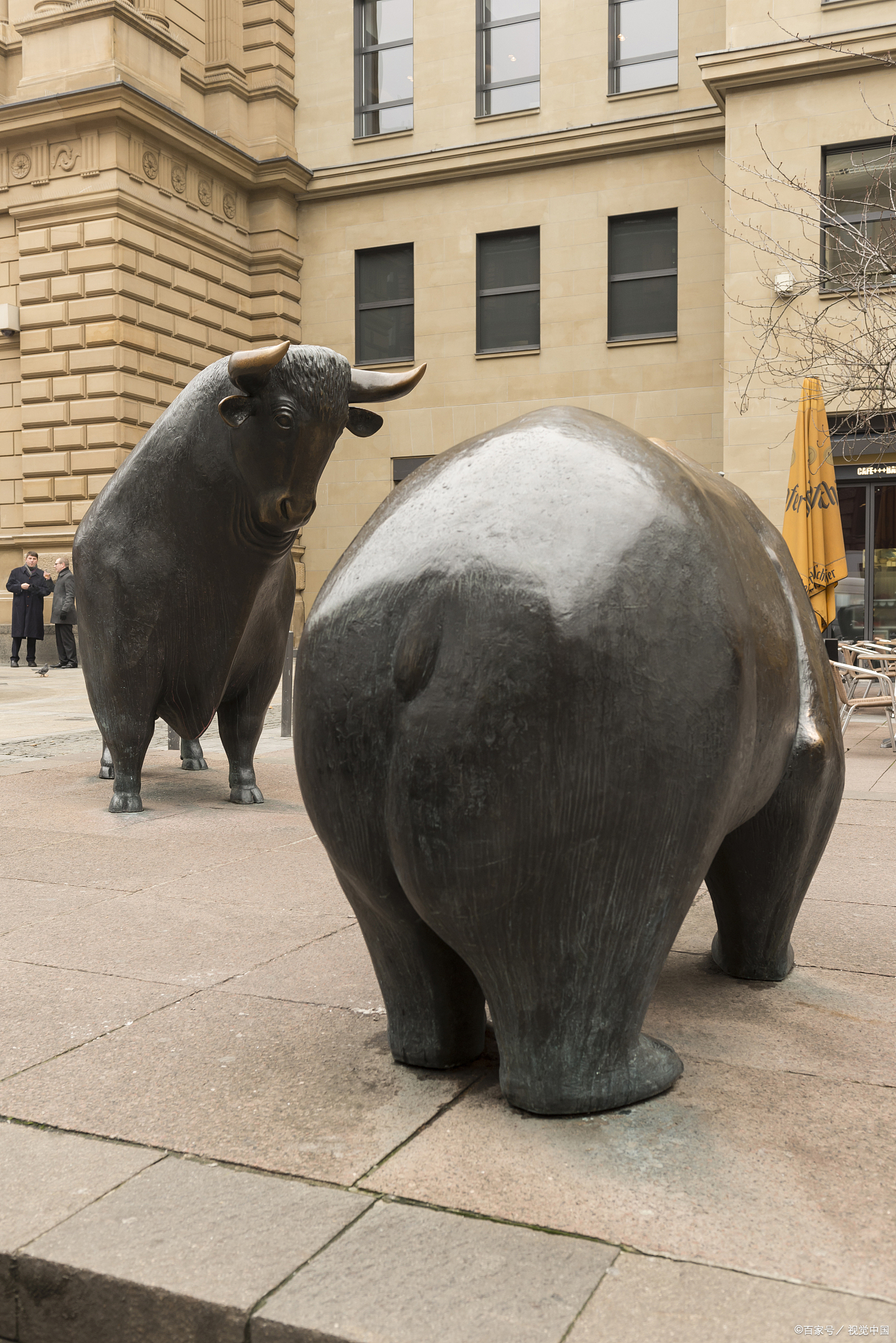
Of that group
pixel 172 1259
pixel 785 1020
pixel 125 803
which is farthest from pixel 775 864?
pixel 125 803

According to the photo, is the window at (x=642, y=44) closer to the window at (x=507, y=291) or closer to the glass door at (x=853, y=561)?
the window at (x=507, y=291)

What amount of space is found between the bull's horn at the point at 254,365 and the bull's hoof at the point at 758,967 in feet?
8.59

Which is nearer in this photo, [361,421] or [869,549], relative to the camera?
[361,421]

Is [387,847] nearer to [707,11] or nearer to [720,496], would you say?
[720,496]

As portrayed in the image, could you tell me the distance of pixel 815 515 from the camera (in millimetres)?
10711

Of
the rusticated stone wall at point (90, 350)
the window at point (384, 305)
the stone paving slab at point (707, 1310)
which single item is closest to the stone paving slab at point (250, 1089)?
the stone paving slab at point (707, 1310)

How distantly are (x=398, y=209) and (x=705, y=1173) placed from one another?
23051 mm

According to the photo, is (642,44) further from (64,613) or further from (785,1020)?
(785,1020)

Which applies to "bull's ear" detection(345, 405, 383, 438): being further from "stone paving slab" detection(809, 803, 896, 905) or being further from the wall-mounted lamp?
the wall-mounted lamp

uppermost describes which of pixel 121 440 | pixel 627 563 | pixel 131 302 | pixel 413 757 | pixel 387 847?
pixel 131 302

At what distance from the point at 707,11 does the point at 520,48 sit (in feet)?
11.5

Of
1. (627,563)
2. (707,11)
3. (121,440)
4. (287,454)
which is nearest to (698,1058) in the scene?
(627,563)

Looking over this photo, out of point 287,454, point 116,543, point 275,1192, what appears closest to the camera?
point 275,1192

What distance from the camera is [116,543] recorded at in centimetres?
555
